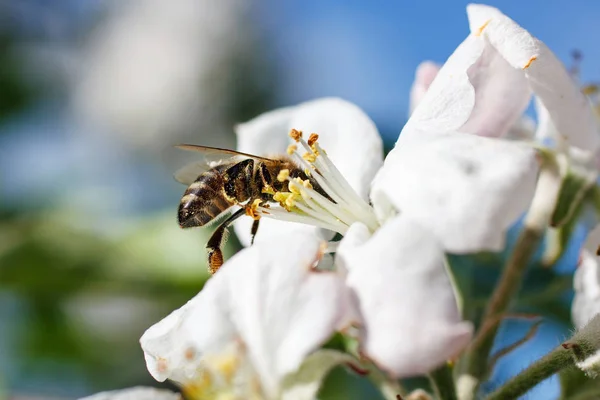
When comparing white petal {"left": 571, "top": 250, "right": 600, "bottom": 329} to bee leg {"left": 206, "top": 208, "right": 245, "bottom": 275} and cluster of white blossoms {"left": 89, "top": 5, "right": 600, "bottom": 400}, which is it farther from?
bee leg {"left": 206, "top": 208, "right": 245, "bottom": 275}

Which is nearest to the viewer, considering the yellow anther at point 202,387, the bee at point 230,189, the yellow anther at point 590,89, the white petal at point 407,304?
the white petal at point 407,304

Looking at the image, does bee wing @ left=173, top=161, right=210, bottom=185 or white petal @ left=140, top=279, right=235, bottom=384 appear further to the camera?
bee wing @ left=173, top=161, right=210, bottom=185

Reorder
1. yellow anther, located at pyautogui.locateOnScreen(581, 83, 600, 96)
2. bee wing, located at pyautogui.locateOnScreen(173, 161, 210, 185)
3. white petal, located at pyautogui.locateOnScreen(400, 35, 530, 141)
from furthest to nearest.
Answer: yellow anther, located at pyautogui.locateOnScreen(581, 83, 600, 96) → bee wing, located at pyautogui.locateOnScreen(173, 161, 210, 185) → white petal, located at pyautogui.locateOnScreen(400, 35, 530, 141)

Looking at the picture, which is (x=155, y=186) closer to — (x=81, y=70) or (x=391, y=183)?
(x=81, y=70)

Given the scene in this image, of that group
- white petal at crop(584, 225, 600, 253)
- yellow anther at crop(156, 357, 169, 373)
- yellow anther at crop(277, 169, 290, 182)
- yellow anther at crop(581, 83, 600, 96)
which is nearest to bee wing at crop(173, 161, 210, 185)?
yellow anther at crop(277, 169, 290, 182)

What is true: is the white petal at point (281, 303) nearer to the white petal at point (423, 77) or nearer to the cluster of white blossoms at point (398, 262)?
the cluster of white blossoms at point (398, 262)

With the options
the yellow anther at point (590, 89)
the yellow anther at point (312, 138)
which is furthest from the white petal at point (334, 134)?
the yellow anther at point (590, 89)

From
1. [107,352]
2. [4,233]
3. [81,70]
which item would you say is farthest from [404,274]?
[81,70]
